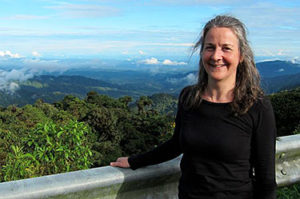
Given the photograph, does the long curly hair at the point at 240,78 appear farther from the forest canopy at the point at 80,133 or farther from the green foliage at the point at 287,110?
the green foliage at the point at 287,110

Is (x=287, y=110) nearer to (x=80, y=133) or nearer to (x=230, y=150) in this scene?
(x=80, y=133)

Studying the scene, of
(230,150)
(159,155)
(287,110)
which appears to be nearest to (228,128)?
(230,150)

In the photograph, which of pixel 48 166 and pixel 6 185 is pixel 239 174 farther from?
pixel 48 166

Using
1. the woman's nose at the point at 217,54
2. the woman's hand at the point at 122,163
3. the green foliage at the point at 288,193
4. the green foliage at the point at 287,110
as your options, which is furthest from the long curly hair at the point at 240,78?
the green foliage at the point at 287,110

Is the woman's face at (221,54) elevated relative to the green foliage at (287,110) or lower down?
elevated

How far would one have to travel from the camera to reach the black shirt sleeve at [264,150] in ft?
5.61

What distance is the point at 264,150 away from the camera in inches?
68.2

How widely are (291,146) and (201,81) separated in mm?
1065

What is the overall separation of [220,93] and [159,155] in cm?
56

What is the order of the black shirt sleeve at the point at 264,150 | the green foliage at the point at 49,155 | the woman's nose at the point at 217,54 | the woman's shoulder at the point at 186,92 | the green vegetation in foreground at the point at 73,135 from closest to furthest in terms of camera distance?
the black shirt sleeve at the point at 264,150 < the woman's nose at the point at 217,54 < the woman's shoulder at the point at 186,92 < the green foliage at the point at 49,155 < the green vegetation in foreground at the point at 73,135

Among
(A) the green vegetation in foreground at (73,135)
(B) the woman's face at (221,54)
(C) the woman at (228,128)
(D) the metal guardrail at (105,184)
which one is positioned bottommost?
(A) the green vegetation in foreground at (73,135)

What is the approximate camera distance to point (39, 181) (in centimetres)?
183

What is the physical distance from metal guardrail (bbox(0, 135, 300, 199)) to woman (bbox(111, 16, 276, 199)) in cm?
29

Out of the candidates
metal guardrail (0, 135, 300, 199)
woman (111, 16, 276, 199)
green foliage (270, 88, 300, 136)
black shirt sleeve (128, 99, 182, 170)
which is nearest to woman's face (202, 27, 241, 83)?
woman (111, 16, 276, 199)
